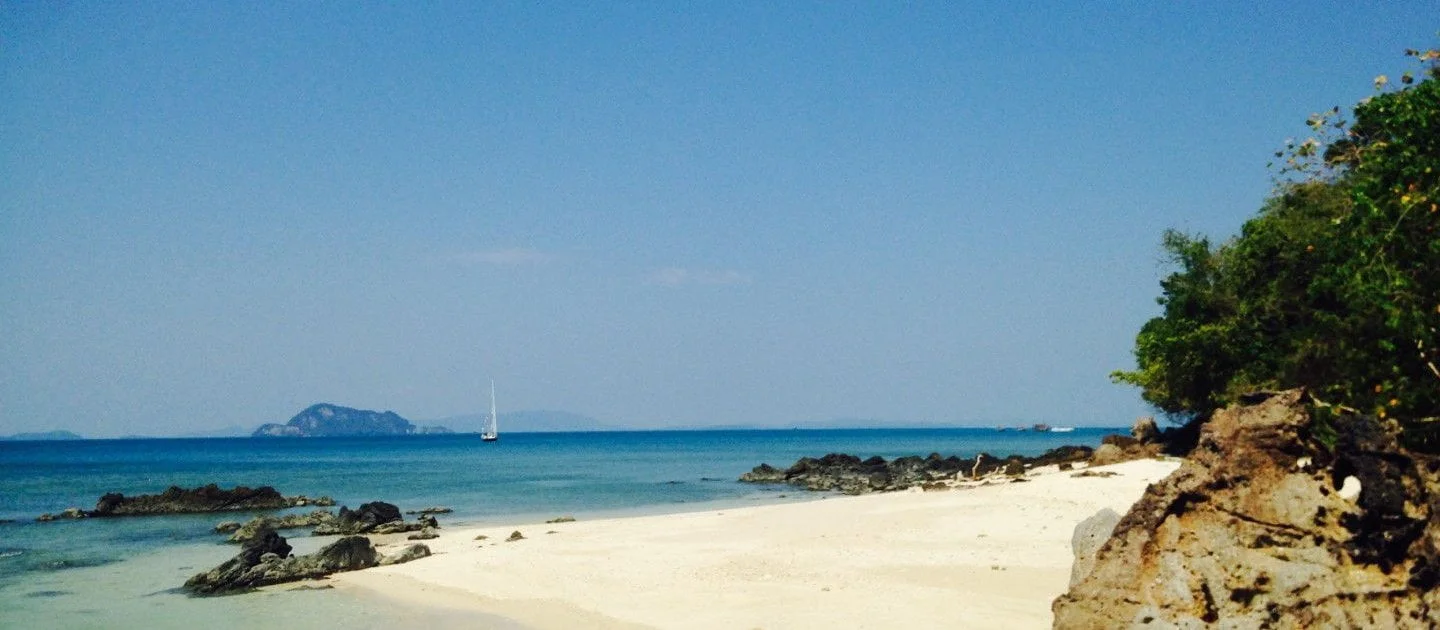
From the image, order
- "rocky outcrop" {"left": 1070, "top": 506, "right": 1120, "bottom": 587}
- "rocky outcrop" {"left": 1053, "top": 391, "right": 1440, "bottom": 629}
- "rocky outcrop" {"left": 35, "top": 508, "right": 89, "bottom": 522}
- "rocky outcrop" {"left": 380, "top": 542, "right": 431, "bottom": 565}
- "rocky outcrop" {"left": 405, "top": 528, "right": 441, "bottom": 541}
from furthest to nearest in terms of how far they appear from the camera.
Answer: "rocky outcrop" {"left": 35, "top": 508, "right": 89, "bottom": 522} < "rocky outcrop" {"left": 405, "top": 528, "right": 441, "bottom": 541} < "rocky outcrop" {"left": 380, "top": 542, "right": 431, "bottom": 565} < "rocky outcrop" {"left": 1070, "top": 506, "right": 1120, "bottom": 587} < "rocky outcrop" {"left": 1053, "top": 391, "right": 1440, "bottom": 629}

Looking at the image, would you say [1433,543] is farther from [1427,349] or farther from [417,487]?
[417,487]

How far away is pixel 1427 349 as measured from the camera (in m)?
11.3

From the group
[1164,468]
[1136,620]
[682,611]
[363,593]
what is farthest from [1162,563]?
[1164,468]

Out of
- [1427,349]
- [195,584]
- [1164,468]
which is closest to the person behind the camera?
[1427,349]

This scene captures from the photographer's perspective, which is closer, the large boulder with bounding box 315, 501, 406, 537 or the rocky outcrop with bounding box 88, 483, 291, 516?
the large boulder with bounding box 315, 501, 406, 537

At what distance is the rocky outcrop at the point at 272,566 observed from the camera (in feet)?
64.5

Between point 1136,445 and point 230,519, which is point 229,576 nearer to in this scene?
point 230,519

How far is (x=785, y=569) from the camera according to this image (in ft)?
57.4

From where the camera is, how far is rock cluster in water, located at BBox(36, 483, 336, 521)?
42.7 m

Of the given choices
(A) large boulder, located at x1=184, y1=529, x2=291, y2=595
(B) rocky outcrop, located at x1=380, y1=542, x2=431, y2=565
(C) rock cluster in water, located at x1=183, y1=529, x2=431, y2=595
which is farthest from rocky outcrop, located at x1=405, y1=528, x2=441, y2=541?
(A) large boulder, located at x1=184, y1=529, x2=291, y2=595

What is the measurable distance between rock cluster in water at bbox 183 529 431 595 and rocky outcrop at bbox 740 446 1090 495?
1072 inches

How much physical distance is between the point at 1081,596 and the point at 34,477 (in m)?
90.1

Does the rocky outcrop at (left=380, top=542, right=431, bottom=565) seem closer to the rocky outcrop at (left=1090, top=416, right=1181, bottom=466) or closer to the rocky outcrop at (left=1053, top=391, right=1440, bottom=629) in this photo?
the rocky outcrop at (left=1053, top=391, right=1440, bottom=629)

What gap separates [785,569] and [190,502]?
124 ft
